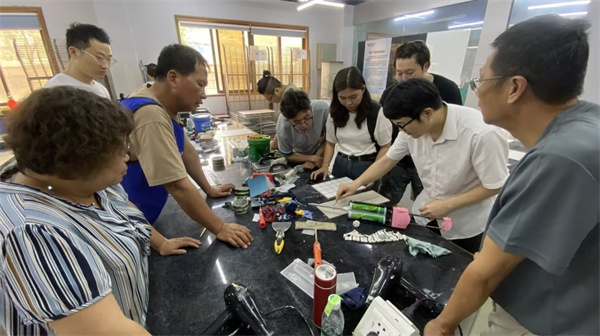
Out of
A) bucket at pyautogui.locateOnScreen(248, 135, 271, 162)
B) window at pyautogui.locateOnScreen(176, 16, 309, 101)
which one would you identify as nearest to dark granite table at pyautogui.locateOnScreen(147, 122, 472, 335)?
bucket at pyautogui.locateOnScreen(248, 135, 271, 162)

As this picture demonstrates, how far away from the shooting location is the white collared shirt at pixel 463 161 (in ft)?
3.63

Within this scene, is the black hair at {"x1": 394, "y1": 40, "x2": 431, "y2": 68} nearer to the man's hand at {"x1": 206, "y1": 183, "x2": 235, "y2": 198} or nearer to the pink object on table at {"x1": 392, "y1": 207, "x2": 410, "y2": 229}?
the pink object on table at {"x1": 392, "y1": 207, "x2": 410, "y2": 229}

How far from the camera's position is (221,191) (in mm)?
1539

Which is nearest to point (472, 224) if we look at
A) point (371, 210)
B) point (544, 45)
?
point (371, 210)

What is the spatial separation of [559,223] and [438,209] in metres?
0.70

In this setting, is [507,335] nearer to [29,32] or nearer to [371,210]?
[371,210]

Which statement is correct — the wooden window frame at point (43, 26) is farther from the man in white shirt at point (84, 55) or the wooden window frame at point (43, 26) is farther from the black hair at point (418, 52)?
the black hair at point (418, 52)

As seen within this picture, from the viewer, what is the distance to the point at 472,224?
1.28 metres

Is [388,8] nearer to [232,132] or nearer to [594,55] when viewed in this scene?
[594,55]

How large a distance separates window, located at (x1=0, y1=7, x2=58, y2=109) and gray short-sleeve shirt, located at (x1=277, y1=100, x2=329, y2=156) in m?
3.49

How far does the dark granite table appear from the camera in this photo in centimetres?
74

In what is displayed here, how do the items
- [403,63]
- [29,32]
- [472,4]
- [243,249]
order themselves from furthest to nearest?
[29,32]
[472,4]
[403,63]
[243,249]

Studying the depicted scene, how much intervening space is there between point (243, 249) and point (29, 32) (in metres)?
4.69

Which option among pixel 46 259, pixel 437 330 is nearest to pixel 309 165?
pixel 437 330
